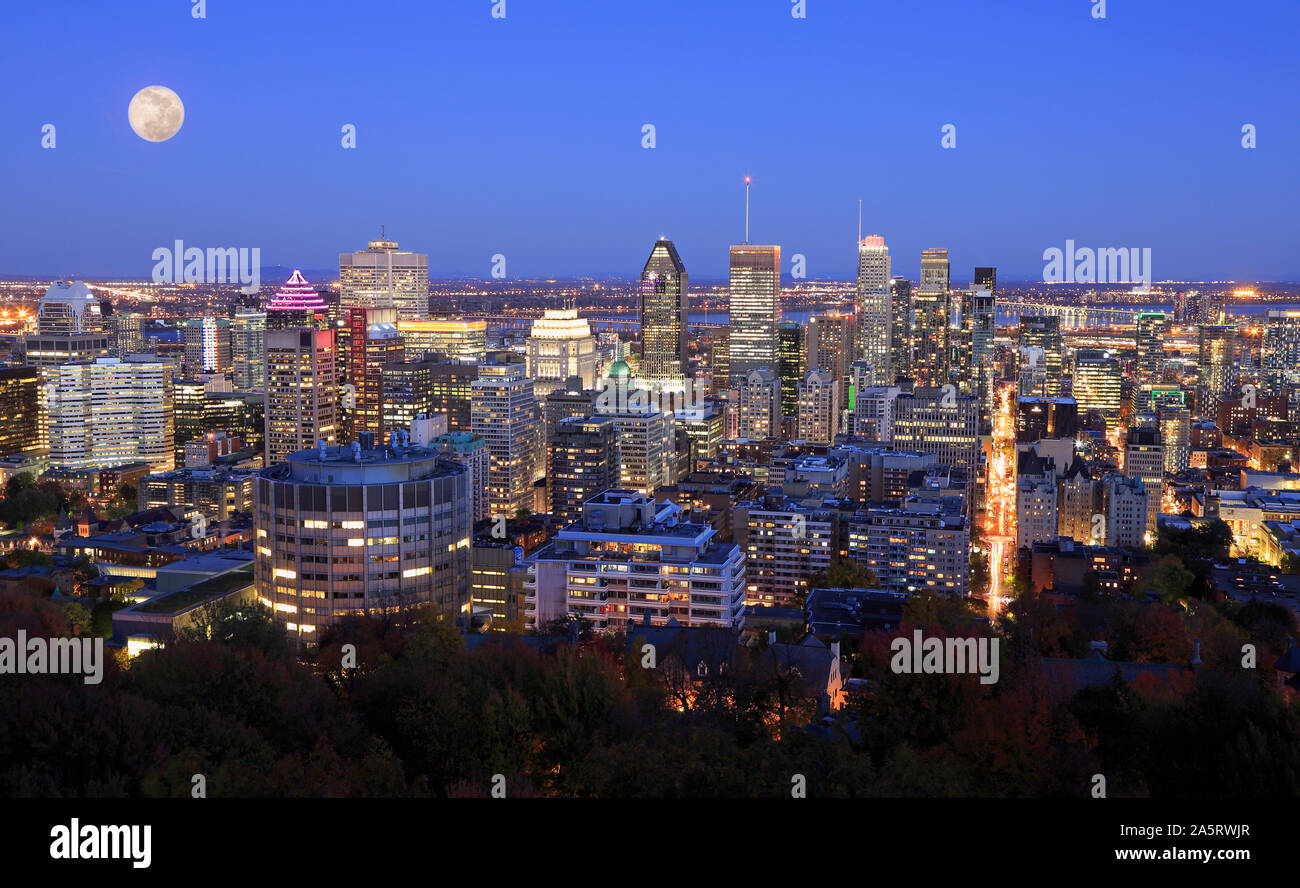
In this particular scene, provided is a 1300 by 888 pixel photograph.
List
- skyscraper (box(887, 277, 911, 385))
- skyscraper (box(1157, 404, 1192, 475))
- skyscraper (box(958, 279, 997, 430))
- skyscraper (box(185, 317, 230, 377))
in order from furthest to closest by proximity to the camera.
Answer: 1. skyscraper (box(887, 277, 911, 385))
2. skyscraper (box(185, 317, 230, 377))
3. skyscraper (box(958, 279, 997, 430))
4. skyscraper (box(1157, 404, 1192, 475))

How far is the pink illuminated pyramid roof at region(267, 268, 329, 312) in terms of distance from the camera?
64.5 metres

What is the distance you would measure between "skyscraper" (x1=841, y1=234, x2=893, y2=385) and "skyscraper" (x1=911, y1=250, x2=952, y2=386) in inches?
111

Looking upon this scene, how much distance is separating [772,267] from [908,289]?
12702 millimetres

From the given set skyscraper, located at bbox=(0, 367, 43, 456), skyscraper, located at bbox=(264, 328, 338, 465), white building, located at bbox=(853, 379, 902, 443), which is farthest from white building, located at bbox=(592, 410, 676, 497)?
skyscraper, located at bbox=(0, 367, 43, 456)

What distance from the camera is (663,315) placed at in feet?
257

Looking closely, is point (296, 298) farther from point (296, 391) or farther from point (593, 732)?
point (593, 732)

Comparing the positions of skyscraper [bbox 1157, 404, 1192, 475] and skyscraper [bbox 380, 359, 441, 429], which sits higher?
skyscraper [bbox 380, 359, 441, 429]

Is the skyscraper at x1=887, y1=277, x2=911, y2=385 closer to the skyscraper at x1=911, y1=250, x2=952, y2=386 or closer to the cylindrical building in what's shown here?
the skyscraper at x1=911, y1=250, x2=952, y2=386

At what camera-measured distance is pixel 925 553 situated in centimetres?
3241

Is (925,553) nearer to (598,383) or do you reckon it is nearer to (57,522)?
(57,522)

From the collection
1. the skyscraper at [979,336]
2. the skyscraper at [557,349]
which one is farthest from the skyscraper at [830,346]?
the skyscraper at [557,349]

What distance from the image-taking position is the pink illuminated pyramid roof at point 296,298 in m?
64.5

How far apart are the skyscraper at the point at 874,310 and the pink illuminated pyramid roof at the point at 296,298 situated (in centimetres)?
3654
